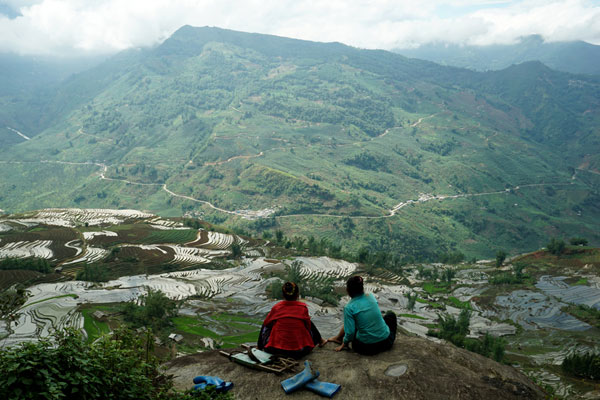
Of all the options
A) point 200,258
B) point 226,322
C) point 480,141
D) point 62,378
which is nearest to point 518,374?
point 62,378

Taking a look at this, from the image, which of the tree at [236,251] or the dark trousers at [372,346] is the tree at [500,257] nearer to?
the tree at [236,251]

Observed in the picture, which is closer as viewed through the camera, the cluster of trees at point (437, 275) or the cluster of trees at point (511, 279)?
the cluster of trees at point (511, 279)

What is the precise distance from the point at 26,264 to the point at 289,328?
38953mm

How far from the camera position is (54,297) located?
28984 mm

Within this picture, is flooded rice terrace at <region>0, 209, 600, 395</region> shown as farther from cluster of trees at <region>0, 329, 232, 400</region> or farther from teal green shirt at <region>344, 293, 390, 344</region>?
cluster of trees at <region>0, 329, 232, 400</region>

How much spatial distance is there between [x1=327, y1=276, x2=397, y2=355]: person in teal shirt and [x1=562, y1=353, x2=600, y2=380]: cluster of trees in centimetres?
1507

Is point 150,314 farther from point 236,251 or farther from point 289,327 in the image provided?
point 236,251

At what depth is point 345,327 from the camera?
27.3 feet

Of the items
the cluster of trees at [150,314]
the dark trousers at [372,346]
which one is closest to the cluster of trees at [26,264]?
the cluster of trees at [150,314]

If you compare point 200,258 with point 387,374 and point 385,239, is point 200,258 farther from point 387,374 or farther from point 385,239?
point 385,239

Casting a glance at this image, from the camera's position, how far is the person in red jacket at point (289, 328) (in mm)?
8250

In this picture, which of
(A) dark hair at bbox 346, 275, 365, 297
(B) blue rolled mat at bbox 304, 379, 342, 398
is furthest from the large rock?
(A) dark hair at bbox 346, 275, 365, 297

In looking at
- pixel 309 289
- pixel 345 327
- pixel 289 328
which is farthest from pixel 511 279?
pixel 289 328

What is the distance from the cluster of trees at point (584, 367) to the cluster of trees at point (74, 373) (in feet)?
62.1
